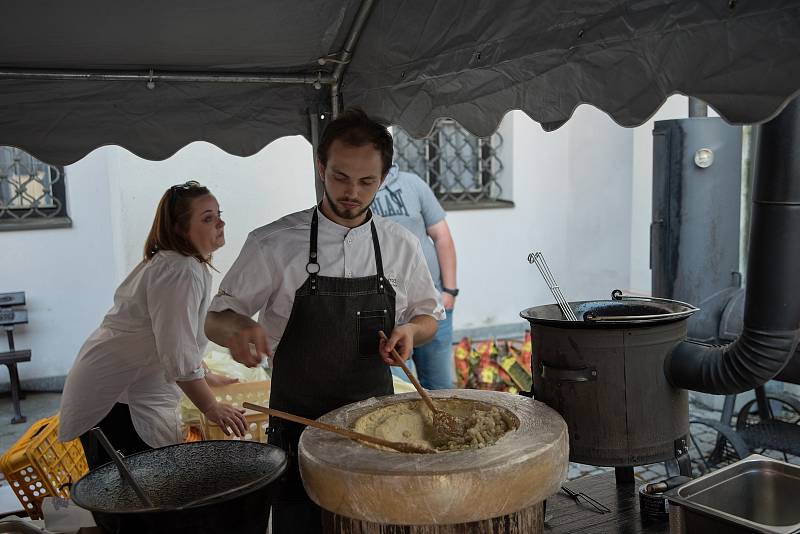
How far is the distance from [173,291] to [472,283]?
16.8ft

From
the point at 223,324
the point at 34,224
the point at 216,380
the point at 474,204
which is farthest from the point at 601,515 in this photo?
the point at 34,224

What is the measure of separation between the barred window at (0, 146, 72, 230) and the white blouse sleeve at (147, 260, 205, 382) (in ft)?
14.3

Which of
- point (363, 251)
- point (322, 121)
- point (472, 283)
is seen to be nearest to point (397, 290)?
point (363, 251)

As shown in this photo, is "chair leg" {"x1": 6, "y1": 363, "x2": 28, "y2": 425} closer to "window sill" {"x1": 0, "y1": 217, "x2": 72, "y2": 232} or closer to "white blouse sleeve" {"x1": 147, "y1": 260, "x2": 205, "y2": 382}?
"window sill" {"x1": 0, "y1": 217, "x2": 72, "y2": 232}

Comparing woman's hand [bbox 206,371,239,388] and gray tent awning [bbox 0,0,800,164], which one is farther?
woman's hand [bbox 206,371,239,388]

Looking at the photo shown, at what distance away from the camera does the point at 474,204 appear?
7582 millimetres

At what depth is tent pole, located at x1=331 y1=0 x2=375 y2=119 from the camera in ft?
9.65

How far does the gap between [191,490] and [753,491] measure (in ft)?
5.13

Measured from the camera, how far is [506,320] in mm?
7898

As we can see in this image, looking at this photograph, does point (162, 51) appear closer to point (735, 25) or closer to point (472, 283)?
point (735, 25)

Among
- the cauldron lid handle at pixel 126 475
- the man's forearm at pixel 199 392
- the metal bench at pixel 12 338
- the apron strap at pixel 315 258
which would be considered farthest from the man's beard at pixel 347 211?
the metal bench at pixel 12 338

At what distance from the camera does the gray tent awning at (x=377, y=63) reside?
1700 millimetres

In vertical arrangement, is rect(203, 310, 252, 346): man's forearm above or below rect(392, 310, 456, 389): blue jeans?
above

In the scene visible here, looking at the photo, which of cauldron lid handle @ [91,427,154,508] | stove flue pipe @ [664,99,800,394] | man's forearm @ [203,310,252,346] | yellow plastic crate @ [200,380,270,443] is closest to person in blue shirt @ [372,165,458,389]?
yellow plastic crate @ [200,380,270,443]
